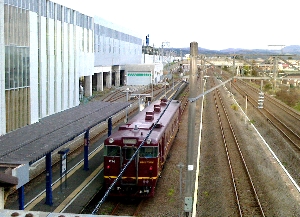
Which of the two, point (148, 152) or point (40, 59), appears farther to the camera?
point (40, 59)

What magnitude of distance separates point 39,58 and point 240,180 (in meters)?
13.9

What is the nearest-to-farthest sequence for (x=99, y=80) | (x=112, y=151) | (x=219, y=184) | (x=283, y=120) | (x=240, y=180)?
(x=112, y=151) → (x=219, y=184) → (x=240, y=180) → (x=283, y=120) → (x=99, y=80)

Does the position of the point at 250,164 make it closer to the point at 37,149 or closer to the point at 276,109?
the point at 37,149

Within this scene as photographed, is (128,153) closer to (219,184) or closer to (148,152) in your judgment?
(148,152)

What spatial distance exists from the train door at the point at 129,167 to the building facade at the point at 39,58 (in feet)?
26.6

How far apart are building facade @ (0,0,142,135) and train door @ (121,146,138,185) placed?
26.6 ft

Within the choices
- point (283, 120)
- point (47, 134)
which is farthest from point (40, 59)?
point (283, 120)

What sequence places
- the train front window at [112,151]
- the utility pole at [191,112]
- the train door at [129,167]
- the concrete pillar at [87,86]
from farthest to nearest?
the concrete pillar at [87,86] → the train front window at [112,151] → the train door at [129,167] → the utility pole at [191,112]

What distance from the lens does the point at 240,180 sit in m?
14.4

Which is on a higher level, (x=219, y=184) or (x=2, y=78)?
(x=2, y=78)

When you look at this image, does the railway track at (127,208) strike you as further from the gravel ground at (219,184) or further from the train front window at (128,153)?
the train front window at (128,153)

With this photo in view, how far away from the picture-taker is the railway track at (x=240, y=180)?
1167 centimetres

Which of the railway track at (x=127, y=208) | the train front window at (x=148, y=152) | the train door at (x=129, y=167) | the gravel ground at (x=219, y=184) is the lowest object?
the railway track at (x=127, y=208)

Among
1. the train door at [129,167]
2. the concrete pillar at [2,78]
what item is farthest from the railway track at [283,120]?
the concrete pillar at [2,78]
